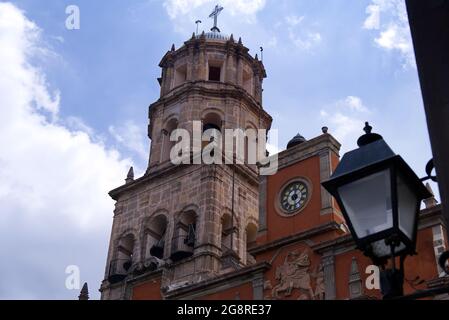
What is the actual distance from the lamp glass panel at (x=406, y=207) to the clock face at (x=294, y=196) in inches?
602

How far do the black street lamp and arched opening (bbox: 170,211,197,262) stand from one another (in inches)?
872

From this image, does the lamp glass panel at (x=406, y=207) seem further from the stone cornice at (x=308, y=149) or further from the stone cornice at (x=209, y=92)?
the stone cornice at (x=209, y=92)

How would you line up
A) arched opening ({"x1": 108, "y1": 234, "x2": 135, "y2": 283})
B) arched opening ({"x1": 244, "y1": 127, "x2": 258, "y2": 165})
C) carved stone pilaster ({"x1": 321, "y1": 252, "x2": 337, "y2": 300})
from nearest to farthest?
carved stone pilaster ({"x1": 321, "y1": 252, "x2": 337, "y2": 300})
arched opening ({"x1": 108, "y1": 234, "x2": 135, "y2": 283})
arched opening ({"x1": 244, "y1": 127, "x2": 258, "y2": 165})

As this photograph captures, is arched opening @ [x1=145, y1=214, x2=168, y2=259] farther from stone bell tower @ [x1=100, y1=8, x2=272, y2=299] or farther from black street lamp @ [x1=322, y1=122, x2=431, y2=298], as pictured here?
black street lamp @ [x1=322, y1=122, x2=431, y2=298]

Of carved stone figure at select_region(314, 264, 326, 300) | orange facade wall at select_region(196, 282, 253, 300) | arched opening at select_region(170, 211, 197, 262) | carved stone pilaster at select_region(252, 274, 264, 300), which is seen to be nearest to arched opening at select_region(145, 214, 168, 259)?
arched opening at select_region(170, 211, 197, 262)

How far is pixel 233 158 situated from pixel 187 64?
246 inches

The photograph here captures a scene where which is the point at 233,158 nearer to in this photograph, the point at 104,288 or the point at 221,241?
the point at 221,241

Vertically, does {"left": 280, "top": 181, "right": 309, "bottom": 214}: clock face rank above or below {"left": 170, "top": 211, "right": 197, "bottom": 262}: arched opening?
below

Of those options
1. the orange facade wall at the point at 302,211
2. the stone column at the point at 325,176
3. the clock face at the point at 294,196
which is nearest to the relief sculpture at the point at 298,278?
the orange facade wall at the point at 302,211

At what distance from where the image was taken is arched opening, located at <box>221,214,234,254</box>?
2692 centimetres

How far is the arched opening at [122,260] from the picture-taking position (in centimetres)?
2745

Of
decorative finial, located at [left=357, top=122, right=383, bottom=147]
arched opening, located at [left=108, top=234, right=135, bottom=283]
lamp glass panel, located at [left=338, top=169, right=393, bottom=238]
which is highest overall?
arched opening, located at [left=108, top=234, right=135, bottom=283]

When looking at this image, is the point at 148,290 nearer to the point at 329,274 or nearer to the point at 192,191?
the point at 192,191
